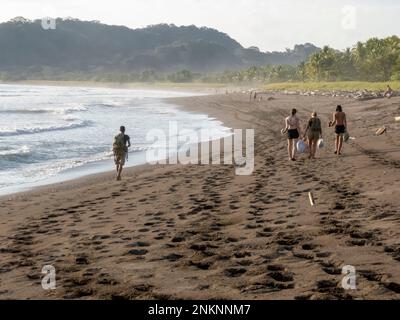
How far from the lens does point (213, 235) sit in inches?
265

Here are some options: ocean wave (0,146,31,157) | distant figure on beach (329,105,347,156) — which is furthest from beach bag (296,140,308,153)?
ocean wave (0,146,31,157)

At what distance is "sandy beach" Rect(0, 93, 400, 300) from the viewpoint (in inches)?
190

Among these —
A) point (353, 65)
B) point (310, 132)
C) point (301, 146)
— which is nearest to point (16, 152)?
point (301, 146)

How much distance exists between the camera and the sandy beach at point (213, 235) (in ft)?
15.9

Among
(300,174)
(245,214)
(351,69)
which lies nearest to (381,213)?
(245,214)

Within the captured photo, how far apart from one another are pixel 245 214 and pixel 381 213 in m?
2.20

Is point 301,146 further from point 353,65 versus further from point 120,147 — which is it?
point 353,65

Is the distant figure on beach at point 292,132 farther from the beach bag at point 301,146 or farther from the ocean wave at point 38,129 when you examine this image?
the ocean wave at point 38,129

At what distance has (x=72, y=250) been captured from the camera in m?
6.44

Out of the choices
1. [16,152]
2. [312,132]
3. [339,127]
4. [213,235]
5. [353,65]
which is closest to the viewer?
[213,235]

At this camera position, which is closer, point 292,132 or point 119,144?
point 119,144

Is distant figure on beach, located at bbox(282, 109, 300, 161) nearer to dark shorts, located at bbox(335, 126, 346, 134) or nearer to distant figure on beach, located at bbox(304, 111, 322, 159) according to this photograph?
distant figure on beach, located at bbox(304, 111, 322, 159)

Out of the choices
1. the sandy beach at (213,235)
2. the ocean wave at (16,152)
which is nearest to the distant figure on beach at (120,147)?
the sandy beach at (213,235)
